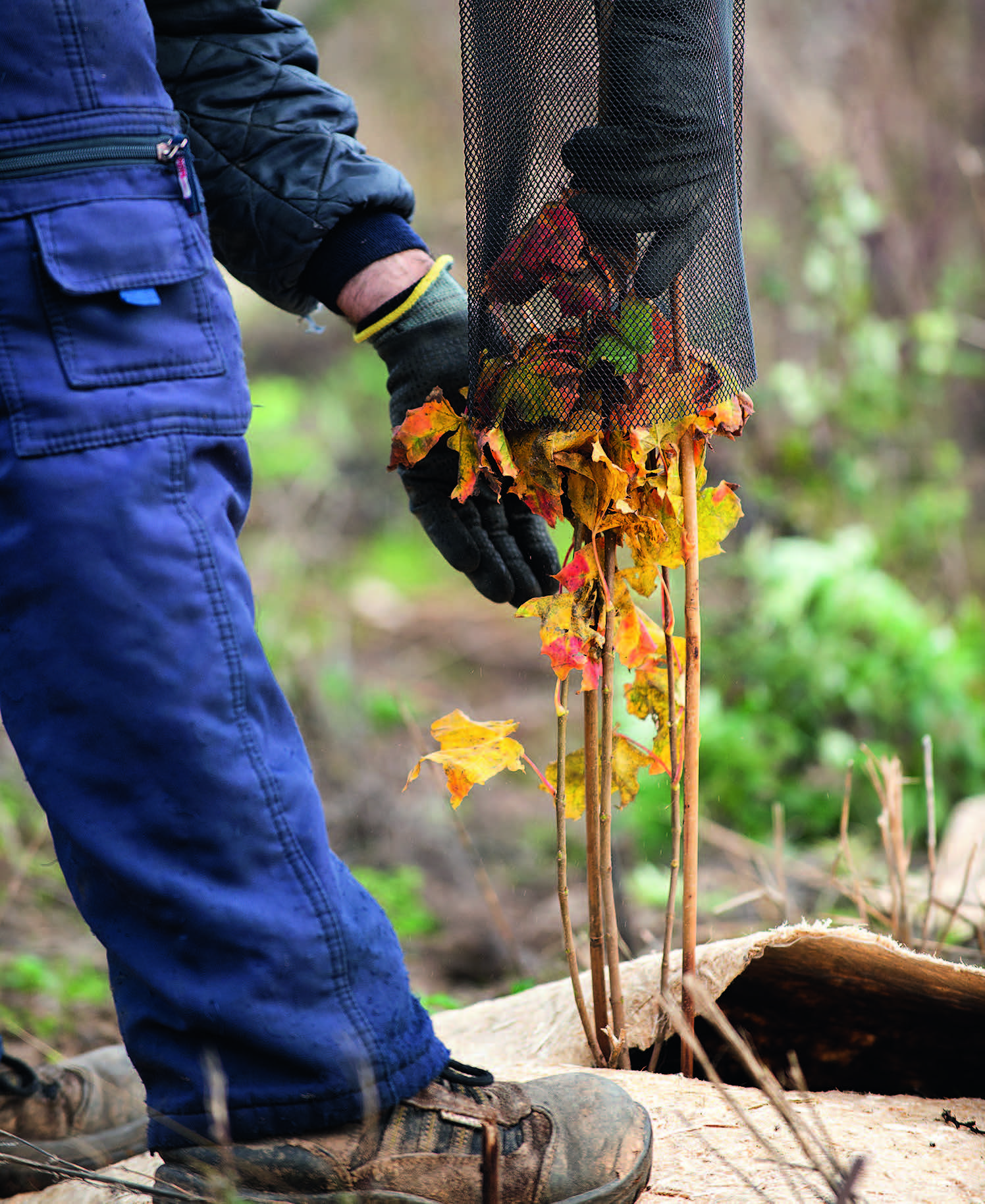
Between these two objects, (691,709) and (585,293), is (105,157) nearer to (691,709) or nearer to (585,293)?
(585,293)

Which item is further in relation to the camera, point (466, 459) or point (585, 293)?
point (466, 459)

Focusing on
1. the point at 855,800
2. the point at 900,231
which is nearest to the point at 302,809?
the point at 855,800

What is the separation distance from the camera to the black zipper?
1228 mm

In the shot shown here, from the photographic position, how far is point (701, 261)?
1.47 metres

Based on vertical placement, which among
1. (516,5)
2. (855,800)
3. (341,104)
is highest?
(516,5)

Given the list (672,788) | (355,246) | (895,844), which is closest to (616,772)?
(672,788)

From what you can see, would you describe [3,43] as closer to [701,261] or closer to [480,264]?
[480,264]

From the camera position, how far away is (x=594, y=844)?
5.34ft

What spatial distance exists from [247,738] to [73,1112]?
1106mm

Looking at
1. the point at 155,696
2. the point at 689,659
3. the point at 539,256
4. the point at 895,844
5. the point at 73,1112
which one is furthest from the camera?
the point at 895,844

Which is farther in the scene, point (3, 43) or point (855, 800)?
point (855, 800)

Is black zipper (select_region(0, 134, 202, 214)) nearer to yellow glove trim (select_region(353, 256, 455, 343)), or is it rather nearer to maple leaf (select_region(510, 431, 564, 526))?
yellow glove trim (select_region(353, 256, 455, 343))

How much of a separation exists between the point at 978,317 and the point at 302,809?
6.09 metres

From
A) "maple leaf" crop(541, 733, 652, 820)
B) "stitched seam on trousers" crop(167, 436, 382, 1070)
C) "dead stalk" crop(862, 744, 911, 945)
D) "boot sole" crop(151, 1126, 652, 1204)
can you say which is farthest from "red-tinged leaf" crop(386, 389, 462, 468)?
"dead stalk" crop(862, 744, 911, 945)
